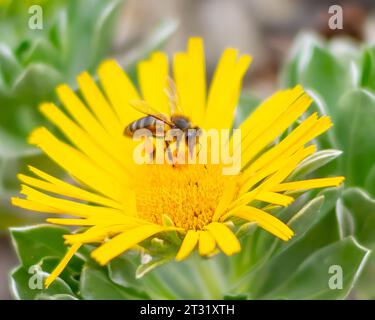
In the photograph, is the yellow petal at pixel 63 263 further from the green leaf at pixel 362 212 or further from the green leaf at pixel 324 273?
the green leaf at pixel 362 212

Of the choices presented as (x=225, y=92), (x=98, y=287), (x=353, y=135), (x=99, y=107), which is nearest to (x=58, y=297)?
(x=98, y=287)

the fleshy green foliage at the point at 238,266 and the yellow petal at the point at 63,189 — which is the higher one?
the yellow petal at the point at 63,189

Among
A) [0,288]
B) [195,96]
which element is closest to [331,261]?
[195,96]

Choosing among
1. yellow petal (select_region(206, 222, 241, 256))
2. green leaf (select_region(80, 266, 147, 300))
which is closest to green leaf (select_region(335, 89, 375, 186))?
yellow petal (select_region(206, 222, 241, 256))

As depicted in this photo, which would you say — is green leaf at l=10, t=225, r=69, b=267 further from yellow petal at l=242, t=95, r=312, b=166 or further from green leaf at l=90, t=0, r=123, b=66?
green leaf at l=90, t=0, r=123, b=66

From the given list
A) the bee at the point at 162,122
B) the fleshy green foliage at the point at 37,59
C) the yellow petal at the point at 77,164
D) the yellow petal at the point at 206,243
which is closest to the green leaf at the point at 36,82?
the fleshy green foliage at the point at 37,59

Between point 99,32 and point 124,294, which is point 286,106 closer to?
point 124,294
